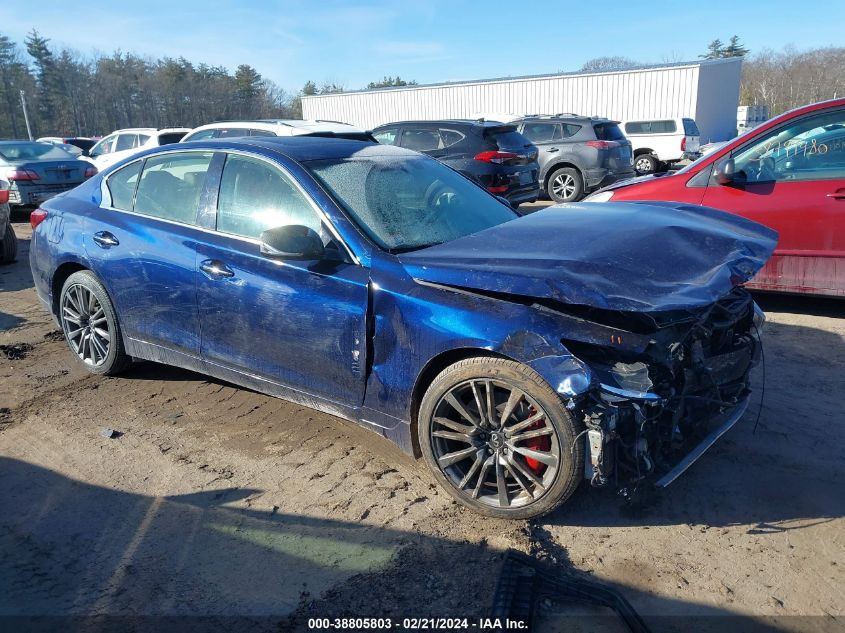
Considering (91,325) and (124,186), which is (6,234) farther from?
(124,186)

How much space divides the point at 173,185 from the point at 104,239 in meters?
0.64

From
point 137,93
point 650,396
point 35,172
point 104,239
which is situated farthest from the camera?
point 137,93

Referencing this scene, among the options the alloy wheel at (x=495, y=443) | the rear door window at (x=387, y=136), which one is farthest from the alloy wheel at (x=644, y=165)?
the alloy wheel at (x=495, y=443)

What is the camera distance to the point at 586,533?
9.70 ft

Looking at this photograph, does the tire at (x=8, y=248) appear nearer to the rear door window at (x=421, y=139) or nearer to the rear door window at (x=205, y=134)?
the rear door window at (x=205, y=134)

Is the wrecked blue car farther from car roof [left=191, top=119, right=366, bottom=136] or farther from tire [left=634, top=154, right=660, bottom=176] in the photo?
tire [left=634, top=154, right=660, bottom=176]

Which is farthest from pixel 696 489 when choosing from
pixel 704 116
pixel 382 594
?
pixel 704 116

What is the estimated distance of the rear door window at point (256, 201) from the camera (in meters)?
3.64

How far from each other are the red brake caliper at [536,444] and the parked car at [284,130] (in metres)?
7.14

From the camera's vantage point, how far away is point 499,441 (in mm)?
3008

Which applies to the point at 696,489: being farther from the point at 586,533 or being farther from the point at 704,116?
the point at 704,116

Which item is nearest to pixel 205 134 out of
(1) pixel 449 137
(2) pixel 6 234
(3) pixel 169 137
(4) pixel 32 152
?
(2) pixel 6 234

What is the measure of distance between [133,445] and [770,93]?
66203 millimetres

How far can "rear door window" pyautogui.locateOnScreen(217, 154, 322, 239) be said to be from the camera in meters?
3.64
